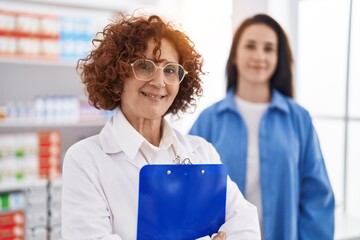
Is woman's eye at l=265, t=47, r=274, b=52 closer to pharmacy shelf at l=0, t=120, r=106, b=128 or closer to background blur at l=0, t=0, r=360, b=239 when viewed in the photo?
background blur at l=0, t=0, r=360, b=239

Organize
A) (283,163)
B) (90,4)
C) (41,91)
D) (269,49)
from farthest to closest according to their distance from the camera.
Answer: (41,91) → (90,4) → (269,49) → (283,163)

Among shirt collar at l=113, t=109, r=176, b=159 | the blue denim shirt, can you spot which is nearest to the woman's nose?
shirt collar at l=113, t=109, r=176, b=159

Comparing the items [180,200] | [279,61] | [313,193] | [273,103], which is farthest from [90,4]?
[180,200]

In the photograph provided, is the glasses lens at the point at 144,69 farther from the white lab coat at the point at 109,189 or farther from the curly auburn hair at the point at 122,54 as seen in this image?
the white lab coat at the point at 109,189

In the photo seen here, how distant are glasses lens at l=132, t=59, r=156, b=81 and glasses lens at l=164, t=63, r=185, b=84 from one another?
3 cm

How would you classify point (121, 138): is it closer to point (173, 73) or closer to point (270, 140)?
point (173, 73)

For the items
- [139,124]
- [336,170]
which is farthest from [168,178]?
[336,170]

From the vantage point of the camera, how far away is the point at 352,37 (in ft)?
4.43

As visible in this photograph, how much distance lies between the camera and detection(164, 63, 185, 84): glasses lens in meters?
0.95

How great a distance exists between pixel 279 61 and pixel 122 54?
2.81ft

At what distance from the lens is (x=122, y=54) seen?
0.93 meters

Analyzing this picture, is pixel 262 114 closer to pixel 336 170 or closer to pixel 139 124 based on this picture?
pixel 139 124

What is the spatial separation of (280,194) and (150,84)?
707 mm

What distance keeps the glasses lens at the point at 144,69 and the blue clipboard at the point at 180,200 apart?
0.21 m
